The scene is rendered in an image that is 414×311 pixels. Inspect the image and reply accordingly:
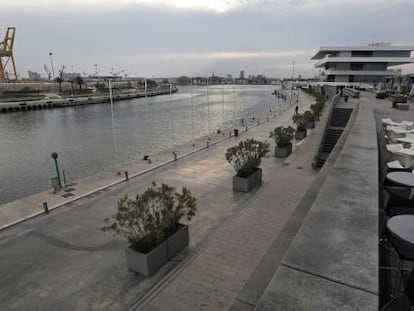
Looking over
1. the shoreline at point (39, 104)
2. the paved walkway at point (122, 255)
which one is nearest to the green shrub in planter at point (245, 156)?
the paved walkway at point (122, 255)

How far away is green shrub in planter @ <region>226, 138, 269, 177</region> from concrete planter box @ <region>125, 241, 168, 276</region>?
7.07 m

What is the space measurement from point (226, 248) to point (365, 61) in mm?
84019

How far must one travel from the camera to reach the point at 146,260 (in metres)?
7.73

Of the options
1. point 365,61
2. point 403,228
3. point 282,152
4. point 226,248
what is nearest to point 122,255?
point 226,248

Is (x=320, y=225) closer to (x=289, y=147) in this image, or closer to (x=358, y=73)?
(x=289, y=147)

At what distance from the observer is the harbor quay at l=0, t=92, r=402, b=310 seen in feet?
12.3

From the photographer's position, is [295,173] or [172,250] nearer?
[172,250]

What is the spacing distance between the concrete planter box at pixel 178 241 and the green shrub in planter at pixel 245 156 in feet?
19.4

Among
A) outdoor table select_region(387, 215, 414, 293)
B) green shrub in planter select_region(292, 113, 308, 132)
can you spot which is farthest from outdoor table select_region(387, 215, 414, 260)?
green shrub in planter select_region(292, 113, 308, 132)

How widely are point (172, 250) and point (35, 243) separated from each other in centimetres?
500

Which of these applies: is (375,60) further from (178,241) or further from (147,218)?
(147,218)

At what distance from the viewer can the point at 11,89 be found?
97375 millimetres

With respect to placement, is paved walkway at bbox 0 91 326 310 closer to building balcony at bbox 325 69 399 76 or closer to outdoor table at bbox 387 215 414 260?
outdoor table at bbox 387 215 414 260

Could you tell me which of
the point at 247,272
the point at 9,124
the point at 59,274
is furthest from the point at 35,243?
the point at 9,124
